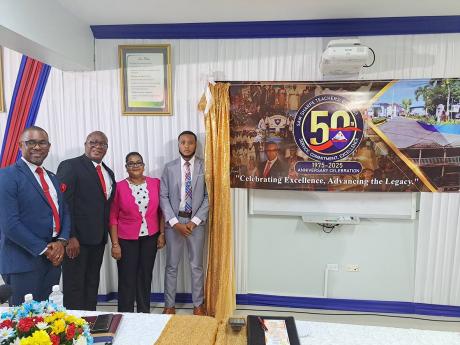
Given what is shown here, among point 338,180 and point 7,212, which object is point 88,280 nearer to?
point 7,212

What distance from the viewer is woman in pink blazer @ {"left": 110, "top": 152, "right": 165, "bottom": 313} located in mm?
2492

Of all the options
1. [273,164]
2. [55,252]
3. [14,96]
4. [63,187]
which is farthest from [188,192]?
[14,96]

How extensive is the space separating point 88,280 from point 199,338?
1591 millimetres

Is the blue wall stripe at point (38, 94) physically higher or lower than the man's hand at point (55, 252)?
higher

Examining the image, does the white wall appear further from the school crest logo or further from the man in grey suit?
the school crest logo

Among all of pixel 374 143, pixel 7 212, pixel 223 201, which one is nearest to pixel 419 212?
pixel 374 143

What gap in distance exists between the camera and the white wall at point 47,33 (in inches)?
75.1

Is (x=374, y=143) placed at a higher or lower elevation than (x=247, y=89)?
lower

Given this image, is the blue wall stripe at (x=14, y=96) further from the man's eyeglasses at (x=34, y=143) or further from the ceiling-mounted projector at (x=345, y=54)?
the ceiling-mounted projector at (x=345, y=54)

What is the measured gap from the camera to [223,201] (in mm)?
2645

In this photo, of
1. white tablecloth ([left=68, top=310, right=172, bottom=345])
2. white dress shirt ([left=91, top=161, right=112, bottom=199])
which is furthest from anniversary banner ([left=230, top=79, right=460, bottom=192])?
white tablecloth ([left=68, top=310, right=172, bottom=345])

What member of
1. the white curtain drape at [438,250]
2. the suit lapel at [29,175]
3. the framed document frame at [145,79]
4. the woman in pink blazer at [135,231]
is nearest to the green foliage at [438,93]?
the white curtain drape at [438,250]

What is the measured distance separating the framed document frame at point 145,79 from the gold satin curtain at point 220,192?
476 mm

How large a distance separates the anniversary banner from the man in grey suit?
0.34 metres
